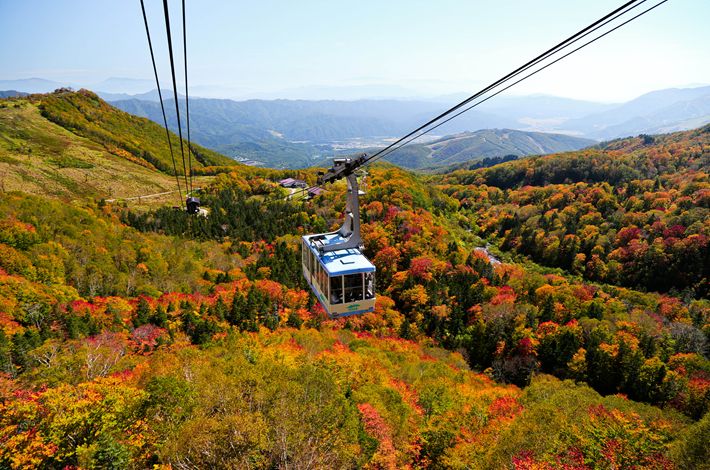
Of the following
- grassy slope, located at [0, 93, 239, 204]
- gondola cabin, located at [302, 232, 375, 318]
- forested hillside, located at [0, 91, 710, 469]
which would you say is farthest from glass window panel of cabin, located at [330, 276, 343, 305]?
grassy slope, located at [0, 93, 239, 204]

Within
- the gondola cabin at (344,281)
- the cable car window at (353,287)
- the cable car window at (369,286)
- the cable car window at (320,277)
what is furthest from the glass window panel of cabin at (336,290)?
the cable car window at (369,286)

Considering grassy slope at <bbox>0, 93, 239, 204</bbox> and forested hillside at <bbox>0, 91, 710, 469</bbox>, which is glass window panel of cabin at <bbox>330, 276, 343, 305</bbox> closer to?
forested hillside at <bbox>0, 91, 710, 469</bbox>

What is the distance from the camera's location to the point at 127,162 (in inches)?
5965

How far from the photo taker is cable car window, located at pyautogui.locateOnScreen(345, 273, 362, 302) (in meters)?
19.6

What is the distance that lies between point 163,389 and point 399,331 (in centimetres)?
4142

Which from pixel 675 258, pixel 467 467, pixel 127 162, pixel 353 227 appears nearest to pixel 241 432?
pixel 353 227

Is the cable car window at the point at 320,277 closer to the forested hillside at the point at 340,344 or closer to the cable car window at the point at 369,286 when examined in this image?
the cable car window at the point at 369,286

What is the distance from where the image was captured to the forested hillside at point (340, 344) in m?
26.4

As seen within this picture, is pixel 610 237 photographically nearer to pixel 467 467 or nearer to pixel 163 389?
pixel 467 467

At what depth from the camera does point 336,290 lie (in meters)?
19.7

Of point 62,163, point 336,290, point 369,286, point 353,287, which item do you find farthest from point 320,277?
point 62,163

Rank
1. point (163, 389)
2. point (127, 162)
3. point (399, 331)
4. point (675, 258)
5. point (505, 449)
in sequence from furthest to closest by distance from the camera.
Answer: point (127, 162) → point (675, 258) → point (399, 331) → point (505, 449) → point (163, 389)

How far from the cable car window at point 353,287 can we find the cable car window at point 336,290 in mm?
300

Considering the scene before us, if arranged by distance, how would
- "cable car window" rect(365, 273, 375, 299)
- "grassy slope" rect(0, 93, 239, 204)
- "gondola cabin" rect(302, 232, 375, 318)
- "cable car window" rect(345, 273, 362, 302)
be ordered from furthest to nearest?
"grassy slope" rect(0, 93, 239, 204) → "cable car window" rect(365, 273, 375, 299) → "cable car window" rect(345, 273, 362, 302) → "gondola cabin" rect(302, 232, 375, 318)
